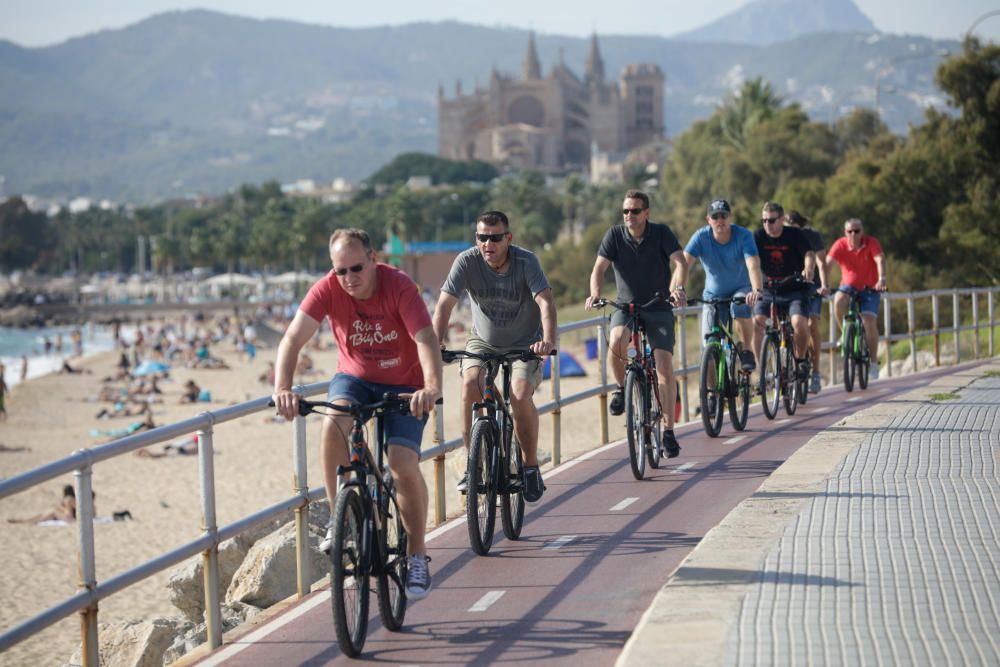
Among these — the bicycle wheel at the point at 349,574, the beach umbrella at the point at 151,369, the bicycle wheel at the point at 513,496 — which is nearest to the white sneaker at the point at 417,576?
the bicycle wheel at the point at 349,574

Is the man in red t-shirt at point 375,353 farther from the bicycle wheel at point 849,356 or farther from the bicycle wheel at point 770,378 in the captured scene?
the bicycle wheel at point 849,356

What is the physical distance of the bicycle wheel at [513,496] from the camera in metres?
8.00

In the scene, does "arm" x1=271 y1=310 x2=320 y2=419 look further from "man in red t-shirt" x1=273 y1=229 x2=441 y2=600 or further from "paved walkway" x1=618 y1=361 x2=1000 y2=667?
"paved walkway" x1=618 y1=361 x2=1000 y2=667

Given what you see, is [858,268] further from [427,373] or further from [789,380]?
[427,373]

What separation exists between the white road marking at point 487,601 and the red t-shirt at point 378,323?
1.14 meters

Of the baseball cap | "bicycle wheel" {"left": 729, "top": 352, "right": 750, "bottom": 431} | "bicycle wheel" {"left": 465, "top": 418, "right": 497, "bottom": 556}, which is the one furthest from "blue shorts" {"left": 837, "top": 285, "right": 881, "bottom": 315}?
"bicycle wheel" {"left": 465, "top": 418, "right": 497, "bottom": 556}

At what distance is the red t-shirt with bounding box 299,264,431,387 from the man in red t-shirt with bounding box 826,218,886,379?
9429mm

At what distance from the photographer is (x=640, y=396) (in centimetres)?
984

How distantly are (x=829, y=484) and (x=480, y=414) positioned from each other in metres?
2.55

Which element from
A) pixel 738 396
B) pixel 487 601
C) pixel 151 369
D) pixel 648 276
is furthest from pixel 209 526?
pixel 151 369

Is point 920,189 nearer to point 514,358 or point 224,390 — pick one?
point 224,390

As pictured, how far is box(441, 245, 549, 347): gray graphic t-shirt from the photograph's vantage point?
8227mm

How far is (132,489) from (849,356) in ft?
54.9

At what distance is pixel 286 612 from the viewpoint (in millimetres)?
7195
